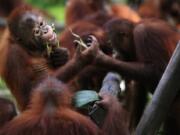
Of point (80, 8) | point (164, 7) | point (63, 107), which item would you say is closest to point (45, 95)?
point (63, 107)

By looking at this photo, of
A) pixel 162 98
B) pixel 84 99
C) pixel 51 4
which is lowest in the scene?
pixel 51 4

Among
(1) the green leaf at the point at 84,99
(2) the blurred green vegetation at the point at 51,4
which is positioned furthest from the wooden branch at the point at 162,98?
(2) the blurred green vegetation at the point at 51,4

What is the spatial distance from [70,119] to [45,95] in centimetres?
22

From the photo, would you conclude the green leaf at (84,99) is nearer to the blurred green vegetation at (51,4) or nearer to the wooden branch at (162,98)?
the wooden branch at (162,98)

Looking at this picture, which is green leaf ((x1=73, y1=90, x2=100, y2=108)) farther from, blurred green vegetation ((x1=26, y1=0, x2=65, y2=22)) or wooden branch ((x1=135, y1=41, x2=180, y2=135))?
blurred green vegetation ((x1=26, y1=0, x2=65, y2=22))

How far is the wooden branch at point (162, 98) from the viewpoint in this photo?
13.3 ft

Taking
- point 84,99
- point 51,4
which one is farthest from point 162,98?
point 51,4

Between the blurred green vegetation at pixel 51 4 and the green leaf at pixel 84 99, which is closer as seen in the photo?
the green leaf at pixel 84 99

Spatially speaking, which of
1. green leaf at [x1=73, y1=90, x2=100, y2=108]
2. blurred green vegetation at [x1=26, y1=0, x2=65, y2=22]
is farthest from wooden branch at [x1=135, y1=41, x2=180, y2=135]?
blurred green vegetation at [x1=26, y1=0, x2=65, y2=22]

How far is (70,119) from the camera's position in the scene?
140 inches

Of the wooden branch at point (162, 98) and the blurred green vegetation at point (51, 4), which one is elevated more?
the wooden branch at point (162, 98)

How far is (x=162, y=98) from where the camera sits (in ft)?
13.4

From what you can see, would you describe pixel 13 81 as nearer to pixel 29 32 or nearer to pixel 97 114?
pixel 29 32

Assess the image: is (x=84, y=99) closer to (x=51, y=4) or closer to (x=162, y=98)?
(x=162, y=98)
